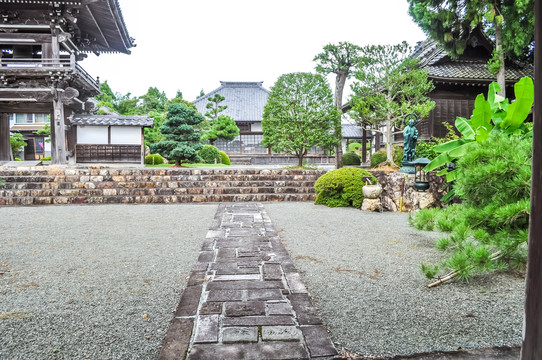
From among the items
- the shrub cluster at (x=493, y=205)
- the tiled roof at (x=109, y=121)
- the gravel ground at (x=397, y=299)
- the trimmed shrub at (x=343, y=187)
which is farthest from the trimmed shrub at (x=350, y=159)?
the shrub cluster at (x=493, y=205)

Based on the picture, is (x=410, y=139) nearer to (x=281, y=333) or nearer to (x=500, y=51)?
(x=281, y=333)

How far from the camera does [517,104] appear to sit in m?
3.84

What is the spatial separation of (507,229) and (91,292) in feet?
12.7

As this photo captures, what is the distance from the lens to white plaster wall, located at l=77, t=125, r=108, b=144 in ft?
53.8

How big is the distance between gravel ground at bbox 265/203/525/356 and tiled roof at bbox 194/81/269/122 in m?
24.1

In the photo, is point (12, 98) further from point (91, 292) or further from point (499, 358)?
point (499, 358)

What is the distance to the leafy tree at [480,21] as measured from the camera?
12.2m

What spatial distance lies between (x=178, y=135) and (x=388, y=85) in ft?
32.2

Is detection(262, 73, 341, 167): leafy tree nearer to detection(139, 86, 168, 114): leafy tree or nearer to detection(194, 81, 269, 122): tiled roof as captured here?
detection(194, 81, 269, 122): tiled roof

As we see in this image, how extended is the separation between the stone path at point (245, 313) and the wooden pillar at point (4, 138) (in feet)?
55.2

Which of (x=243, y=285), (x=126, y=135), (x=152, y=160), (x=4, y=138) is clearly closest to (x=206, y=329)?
(x=243, y=285)

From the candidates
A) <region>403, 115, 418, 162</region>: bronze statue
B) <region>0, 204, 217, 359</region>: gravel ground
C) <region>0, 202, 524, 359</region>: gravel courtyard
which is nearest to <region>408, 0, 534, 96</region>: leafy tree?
<region>403, 115, 418, 162</region>: bronze statue

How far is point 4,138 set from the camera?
16.2 meters

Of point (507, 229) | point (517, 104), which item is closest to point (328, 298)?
point (507, 229)
